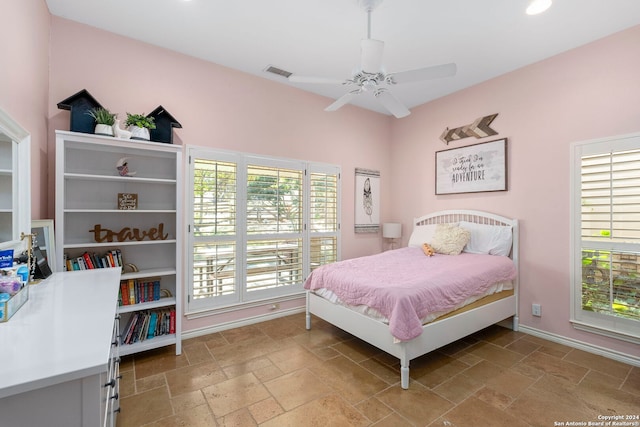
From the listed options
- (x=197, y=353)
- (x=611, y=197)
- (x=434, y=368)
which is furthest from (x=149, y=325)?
(x=611, y=197)

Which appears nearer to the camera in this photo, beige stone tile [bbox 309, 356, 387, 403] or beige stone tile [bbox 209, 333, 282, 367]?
beige stone tile [bbox 309, 356, 387, 403]

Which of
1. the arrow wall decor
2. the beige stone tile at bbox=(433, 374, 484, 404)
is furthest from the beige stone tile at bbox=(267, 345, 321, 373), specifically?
the arrow wall decor

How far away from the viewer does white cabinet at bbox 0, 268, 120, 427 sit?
0.78m

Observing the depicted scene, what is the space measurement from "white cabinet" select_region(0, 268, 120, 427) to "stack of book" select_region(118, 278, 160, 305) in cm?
137

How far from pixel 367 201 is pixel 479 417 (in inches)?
121

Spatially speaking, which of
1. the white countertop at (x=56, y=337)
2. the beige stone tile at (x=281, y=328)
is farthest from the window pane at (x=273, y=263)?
the white countertop at (x=56, y=337)

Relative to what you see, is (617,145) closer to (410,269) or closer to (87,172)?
(410,269)

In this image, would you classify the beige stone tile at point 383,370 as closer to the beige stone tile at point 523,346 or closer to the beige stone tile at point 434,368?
the beige stone tile at point 434,368

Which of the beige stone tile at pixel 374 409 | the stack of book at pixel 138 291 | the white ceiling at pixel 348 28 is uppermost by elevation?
the white ceiling at pixel 348 28

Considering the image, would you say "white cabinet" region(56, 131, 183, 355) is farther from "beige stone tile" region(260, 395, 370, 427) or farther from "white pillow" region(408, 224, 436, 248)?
"white pillow" region(408, 224, 436, 248)

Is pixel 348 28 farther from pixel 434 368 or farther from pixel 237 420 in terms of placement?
pixel 237 420

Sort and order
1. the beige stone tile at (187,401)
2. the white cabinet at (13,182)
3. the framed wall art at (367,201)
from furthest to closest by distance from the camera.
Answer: the framed wall art at (367,201)
the beige stone tile at (187,401)
the white cabinet at (13,182)

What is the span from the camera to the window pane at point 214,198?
3125mm

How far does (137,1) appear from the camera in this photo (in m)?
2.32
